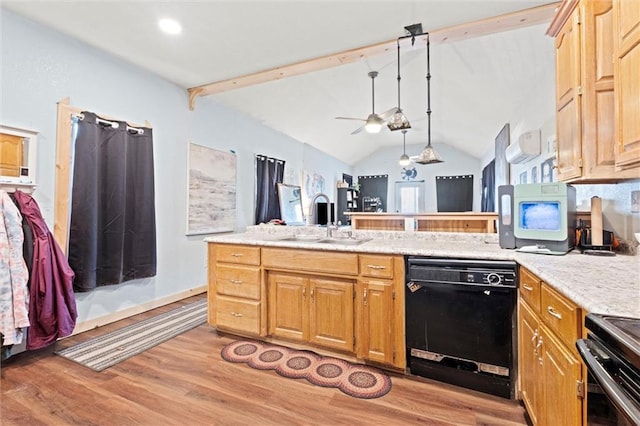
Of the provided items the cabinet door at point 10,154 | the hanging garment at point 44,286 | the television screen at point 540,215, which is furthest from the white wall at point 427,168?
the cabinet door at point 10,154

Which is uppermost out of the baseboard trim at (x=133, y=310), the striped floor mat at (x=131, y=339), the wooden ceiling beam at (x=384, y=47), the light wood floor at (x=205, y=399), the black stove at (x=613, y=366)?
the wooden ceiling beam at (x=384, y=47)

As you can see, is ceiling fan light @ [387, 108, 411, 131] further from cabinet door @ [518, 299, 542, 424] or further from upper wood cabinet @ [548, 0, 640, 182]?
cabinet door @ [518, 299, 542, 424]

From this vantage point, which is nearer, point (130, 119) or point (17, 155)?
point (17, 155)

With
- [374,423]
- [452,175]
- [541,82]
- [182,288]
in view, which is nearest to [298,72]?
[541,82]

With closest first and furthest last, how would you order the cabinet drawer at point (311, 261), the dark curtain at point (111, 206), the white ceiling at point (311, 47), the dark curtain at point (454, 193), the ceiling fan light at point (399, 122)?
the cabinet drawer at point (311, 261) → the white ceiling at point (311, 47) → the dark curtain at point (111, 206) → the ceiling fan light at point (399, 122) → the dark curtain at point (454, 193)

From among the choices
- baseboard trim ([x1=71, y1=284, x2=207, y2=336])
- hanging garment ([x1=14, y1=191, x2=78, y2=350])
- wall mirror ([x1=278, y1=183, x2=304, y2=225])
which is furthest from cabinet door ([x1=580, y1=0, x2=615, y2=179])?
wall mirror ([x1=278, y1=183, x2=304, y2=225])

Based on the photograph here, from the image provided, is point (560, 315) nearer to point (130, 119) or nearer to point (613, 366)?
point (613, 366)

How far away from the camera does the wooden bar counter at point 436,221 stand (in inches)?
140

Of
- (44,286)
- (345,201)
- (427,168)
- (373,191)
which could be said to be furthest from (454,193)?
(44,286)

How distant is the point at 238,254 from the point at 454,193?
788cm

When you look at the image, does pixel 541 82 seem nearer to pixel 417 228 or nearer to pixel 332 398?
pixel 417 228

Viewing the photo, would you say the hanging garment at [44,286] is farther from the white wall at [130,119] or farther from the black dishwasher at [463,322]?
the black dishwasher at [463,322]

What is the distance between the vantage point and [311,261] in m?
2.34

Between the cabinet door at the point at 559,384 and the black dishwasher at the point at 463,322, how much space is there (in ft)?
1.47
